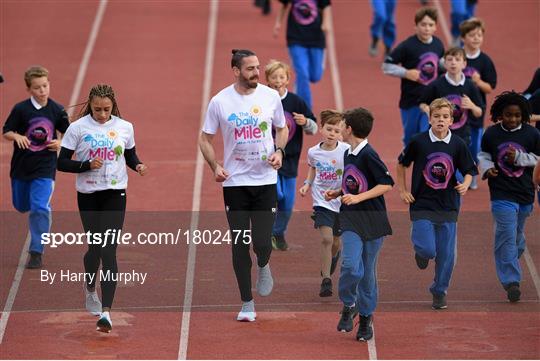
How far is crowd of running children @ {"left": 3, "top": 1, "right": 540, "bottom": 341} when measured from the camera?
11.5 metres

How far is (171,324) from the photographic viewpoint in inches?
475

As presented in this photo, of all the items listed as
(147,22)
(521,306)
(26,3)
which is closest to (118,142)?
(521,306)

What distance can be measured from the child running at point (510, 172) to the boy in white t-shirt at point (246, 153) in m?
2.03

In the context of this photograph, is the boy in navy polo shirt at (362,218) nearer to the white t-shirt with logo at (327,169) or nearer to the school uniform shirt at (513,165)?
the white t-shirt with logo at (327,169)

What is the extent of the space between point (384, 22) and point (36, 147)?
9.93 metres

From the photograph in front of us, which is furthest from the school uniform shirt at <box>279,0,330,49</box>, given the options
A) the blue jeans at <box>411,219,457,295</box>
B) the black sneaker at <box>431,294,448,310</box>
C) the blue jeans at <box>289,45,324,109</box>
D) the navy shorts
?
the black sneaker at <box>431,294,448,310</box>

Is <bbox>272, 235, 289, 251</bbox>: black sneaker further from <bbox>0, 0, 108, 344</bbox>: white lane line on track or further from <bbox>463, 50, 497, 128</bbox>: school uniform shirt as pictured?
<bbox>463, 50, 497, 128</bbox>: school uniform shirt

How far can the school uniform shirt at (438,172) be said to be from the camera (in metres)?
12.3

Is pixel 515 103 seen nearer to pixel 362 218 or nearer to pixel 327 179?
pixel 327 179

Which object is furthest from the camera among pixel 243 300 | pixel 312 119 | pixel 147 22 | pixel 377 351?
pixel 147 22

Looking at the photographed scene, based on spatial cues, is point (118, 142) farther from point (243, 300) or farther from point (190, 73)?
point (190, 73)

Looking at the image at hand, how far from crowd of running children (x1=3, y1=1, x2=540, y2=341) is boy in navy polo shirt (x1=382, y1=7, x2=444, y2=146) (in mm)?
1404

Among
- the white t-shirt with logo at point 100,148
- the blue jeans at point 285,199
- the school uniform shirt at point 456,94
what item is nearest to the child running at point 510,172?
the school uniform shirt at point 456,94

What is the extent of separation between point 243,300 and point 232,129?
4.63 feet
